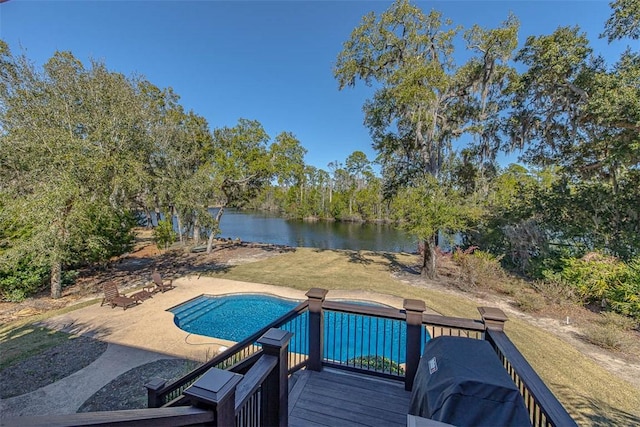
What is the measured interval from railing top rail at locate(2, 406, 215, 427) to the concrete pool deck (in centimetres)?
447

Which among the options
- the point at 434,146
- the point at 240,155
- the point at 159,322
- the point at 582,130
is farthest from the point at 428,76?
the point at 159,322

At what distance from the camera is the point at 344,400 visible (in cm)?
304

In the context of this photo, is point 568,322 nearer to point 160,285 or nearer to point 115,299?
point 160,285

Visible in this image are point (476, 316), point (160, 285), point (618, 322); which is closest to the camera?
point (618, 322)

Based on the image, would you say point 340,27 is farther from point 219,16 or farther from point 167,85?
point 167,85

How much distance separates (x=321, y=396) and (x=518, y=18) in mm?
12072

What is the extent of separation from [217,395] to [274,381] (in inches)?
36.1

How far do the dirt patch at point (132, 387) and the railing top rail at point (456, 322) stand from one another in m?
4.23

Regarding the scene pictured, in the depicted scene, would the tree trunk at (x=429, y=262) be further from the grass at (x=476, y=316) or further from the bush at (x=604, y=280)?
the bush at (x=604, y=280)

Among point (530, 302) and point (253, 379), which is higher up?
point (253, 379)

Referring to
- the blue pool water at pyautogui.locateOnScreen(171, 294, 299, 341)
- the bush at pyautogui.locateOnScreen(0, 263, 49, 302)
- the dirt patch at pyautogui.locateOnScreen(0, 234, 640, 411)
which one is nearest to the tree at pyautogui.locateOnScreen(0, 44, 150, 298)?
the bush at pyautogui.locateOnScreen(0, 263, 49, 302)

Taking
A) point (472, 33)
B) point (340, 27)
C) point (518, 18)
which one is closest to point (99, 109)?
point (340, 27)

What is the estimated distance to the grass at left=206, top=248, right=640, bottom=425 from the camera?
13.3ft

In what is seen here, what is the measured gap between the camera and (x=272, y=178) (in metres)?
15.6
